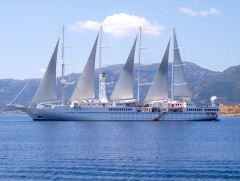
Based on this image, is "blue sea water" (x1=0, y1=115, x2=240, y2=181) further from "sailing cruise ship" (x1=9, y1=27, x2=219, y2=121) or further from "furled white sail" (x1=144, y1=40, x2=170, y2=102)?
"furled white sail" (x1=144, y1=40, x2=170, y2=102)

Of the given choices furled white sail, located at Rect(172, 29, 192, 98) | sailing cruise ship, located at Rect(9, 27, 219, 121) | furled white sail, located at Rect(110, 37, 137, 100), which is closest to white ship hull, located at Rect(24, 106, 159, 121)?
sailing cruise ship, located at Rect(9, 27, 219, 121)

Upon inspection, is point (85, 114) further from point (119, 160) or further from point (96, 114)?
point (119, 160)

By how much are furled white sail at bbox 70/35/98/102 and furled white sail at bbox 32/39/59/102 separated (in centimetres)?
452

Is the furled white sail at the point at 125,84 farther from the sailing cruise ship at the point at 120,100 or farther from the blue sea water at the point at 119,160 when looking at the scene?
the blue sea water at the point at 119,160

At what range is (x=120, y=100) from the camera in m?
99.3

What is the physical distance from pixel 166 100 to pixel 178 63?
7.84 meters

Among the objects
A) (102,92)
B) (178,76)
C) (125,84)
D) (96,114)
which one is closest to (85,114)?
(96,114)

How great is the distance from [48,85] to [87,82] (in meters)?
7.30

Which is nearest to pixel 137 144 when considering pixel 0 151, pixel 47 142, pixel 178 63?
pixel 47 142

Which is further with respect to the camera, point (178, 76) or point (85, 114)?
point (178, 76)

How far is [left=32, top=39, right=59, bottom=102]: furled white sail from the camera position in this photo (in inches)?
3720

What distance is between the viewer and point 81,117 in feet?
330

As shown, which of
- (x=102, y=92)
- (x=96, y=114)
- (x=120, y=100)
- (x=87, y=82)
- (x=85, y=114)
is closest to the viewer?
(x=87, y=82)

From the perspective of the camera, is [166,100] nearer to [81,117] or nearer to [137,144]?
[81,117]
